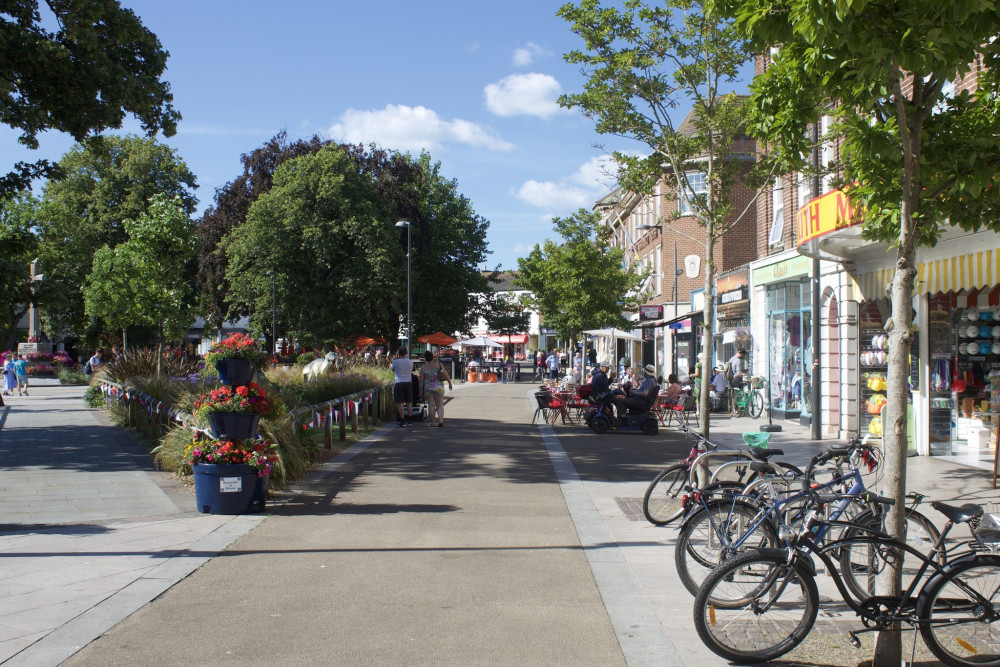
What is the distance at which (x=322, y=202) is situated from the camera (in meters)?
35.6

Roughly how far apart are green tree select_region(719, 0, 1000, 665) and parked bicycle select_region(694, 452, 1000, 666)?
150 millimetres

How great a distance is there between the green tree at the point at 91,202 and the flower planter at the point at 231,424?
41.9m

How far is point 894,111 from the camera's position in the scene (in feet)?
17.9

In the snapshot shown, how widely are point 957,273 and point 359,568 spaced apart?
884cm

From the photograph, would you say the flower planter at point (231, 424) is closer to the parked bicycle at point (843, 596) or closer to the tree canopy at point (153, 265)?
the parked bicycle at point (843, 596)

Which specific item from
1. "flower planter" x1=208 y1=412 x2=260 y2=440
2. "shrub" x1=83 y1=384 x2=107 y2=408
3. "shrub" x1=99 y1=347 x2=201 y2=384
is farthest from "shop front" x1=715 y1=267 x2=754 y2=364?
"shrub" x1=83 y1=384 x2=107 y2=408

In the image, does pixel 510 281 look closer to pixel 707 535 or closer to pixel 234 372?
pixel 234 372

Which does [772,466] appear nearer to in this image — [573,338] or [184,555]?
[184,555]

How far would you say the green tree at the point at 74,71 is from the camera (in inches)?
526

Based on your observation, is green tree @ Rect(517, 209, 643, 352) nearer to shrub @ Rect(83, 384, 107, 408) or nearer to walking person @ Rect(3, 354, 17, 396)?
shrub @ Rect(83, 384, 107, 408)

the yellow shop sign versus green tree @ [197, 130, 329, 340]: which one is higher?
green tree @ [197, 130, 329, 340]

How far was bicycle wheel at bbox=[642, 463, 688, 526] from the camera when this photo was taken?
8.09 meters

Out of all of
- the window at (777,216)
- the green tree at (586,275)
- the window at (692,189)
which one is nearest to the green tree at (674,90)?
the window at (692,189)

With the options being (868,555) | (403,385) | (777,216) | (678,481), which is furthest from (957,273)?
(403,385)
